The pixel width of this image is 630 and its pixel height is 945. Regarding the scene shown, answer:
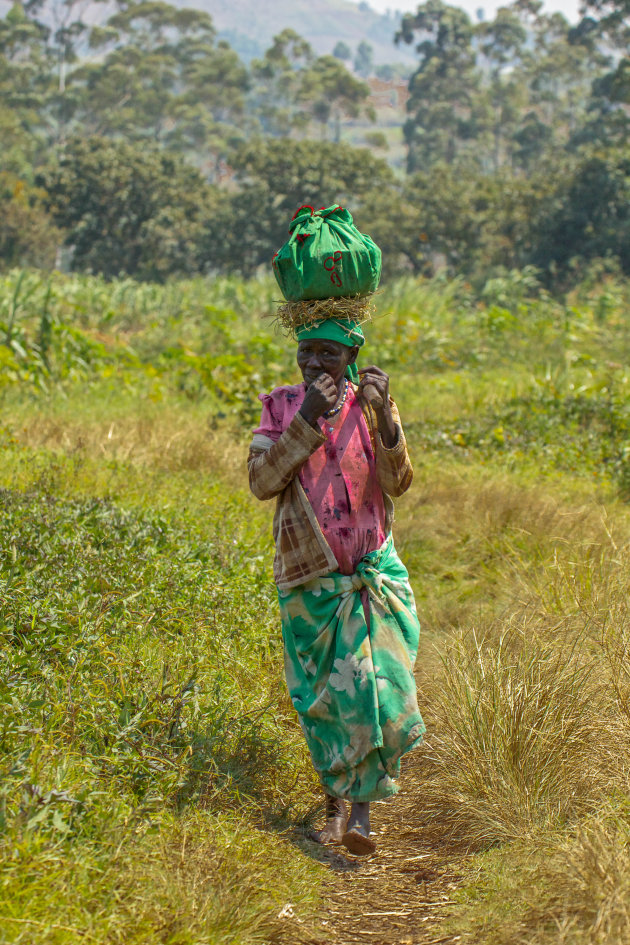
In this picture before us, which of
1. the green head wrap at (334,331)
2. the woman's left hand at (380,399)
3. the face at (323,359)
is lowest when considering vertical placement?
the woman's left hand at (380,399)

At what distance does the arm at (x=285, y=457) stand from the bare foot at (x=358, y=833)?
0.97 metres

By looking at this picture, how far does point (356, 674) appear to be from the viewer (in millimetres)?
2996

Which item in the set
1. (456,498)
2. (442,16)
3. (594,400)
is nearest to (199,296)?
(594,400)

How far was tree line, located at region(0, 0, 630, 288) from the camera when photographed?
29.4 meters

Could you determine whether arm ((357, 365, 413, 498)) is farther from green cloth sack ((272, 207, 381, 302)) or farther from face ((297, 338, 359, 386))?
green cloth sack ((272, 207, 381, 302))

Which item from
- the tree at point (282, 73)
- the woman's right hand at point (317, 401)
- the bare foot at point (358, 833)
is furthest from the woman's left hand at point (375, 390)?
the tree at point (282, 73)

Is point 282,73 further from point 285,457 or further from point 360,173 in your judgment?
point 285,457

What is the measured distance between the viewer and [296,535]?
3086mm

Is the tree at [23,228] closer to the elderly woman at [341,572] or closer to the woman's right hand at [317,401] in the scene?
the elderly woman at [341,572]

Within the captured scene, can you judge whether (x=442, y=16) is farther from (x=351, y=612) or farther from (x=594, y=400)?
(x=351, y=612)

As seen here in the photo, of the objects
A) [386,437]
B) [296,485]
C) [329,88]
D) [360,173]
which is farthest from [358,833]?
[329,88]

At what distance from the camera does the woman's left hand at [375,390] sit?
3.05 metres

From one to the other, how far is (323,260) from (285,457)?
60 centimetres

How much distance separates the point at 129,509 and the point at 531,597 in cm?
214
